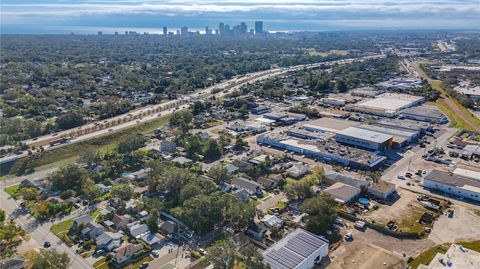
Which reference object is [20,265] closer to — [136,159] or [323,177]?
[136,159]

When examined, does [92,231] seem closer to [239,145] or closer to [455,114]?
[239,145]

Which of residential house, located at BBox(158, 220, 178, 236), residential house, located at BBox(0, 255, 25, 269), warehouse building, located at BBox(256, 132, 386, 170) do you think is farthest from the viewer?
warehouse building, located at BBox(256, 132, 386, 170)

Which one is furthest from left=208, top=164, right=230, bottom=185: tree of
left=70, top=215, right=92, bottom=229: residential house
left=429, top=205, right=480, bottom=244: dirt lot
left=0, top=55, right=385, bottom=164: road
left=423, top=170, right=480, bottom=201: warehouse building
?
left=0, top=55, right=385, bottom=164: road

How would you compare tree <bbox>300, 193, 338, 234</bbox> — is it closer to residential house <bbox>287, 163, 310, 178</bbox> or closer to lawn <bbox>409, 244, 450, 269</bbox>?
lawn <bbox>409, 244, 450, 269</bbox>

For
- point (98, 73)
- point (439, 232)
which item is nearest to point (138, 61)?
point (98, 73)

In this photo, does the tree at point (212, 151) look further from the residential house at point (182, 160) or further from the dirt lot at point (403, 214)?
the dirt lot at point (403, 214)

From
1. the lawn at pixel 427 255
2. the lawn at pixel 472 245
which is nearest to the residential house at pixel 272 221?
the lawn at pixel 427 255
